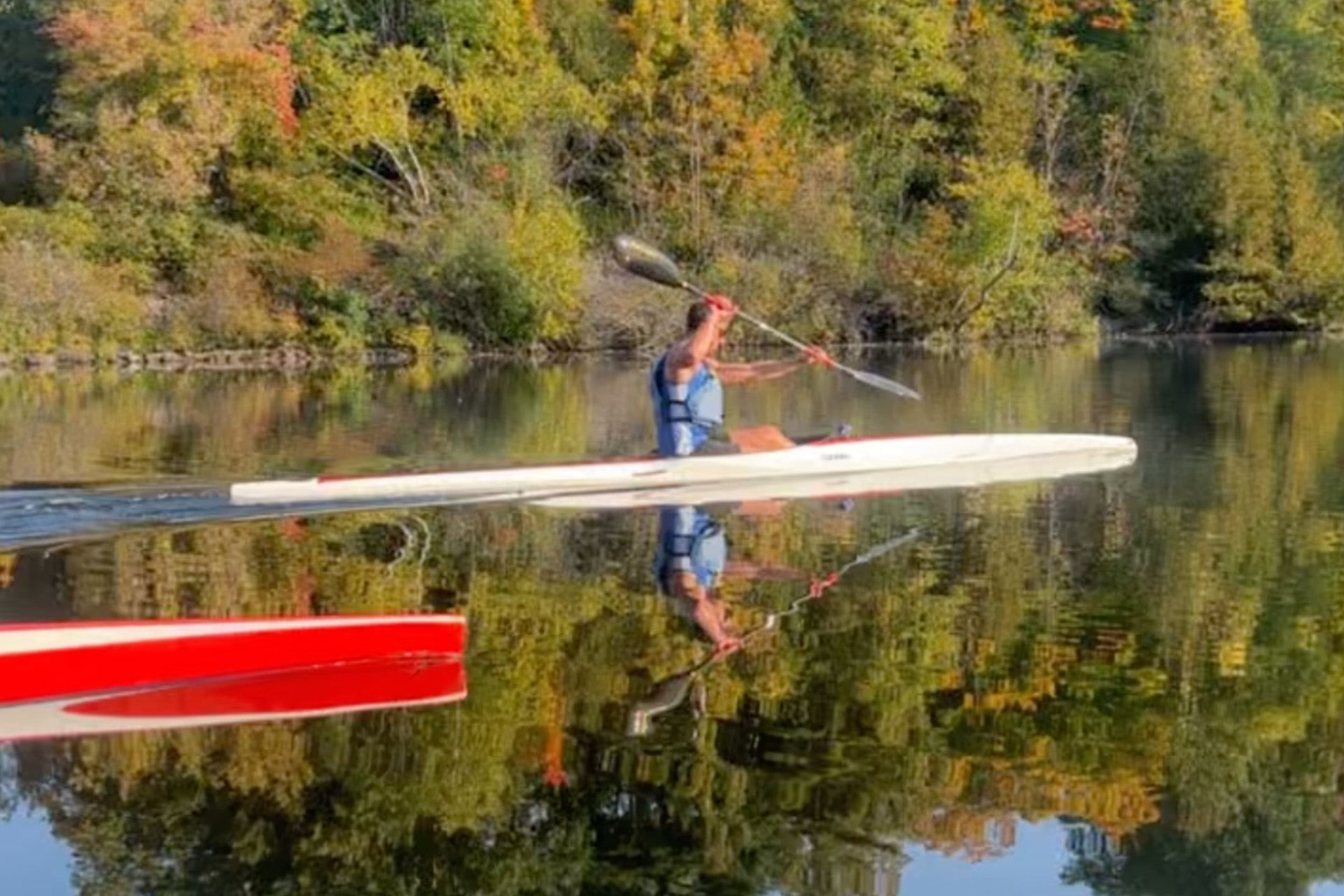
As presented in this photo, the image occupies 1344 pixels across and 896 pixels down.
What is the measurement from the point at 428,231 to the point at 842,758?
35173 mm

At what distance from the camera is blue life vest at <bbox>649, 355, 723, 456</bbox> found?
51.4 ft

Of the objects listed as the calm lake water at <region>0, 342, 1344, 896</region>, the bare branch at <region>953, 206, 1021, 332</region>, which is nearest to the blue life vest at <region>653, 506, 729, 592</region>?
the calm lake water at <region>0, 342, 1344, 896</region>

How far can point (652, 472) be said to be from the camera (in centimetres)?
1605

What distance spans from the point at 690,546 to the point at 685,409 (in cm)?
258

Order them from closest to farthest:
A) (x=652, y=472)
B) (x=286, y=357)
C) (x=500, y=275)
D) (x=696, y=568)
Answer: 1. (x=696, y=568)
2. (x=652, y=472)
3. (x=286, y=357)
4. (x=500, y=275)

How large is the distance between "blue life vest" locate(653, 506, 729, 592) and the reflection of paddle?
717 millimetres

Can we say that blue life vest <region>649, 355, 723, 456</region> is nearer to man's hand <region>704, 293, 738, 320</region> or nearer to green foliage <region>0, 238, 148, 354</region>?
man's hand <region>704, 293, 738, 320</region>

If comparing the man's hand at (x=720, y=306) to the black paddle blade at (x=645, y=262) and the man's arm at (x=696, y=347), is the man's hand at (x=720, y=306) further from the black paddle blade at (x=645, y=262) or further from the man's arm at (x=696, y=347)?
the black paddle blade at (x=645, y=262)

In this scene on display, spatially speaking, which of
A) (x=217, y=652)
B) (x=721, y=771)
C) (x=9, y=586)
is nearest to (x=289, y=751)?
(x=217, y=652)

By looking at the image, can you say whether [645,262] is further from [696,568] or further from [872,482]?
[696,568]

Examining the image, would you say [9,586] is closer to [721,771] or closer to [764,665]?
[764,665]

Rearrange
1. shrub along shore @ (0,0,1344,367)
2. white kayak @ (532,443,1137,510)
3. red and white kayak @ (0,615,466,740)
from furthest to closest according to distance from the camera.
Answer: shrub along shore @ (0,0,1344,367), white kayak @ (532,443,1137,510), red and white kayak @ (0,615,466,740)

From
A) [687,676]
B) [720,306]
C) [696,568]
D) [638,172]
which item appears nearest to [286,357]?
[638,172]

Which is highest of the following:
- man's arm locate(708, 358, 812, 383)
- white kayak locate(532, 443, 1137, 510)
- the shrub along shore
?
→ the shrub along shore
